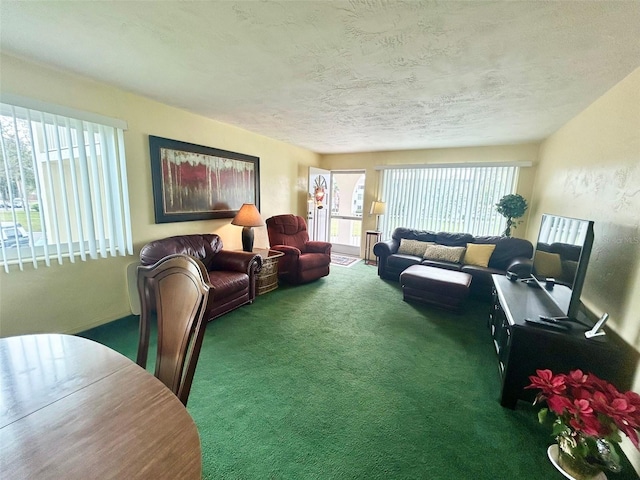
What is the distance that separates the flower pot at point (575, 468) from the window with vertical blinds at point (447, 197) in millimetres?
4016

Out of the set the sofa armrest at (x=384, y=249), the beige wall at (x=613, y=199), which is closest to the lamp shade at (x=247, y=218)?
the sofa armrest at (x=384, y=249)

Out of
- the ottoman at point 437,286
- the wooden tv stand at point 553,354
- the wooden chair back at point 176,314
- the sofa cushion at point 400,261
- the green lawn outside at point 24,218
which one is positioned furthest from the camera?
the sofa cushion at point 400,261

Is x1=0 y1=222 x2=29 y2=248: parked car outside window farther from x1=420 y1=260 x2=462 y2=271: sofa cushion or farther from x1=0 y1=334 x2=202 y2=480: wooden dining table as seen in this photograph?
x1=420 y1=260 x2=462 y2=271: sofa cushion

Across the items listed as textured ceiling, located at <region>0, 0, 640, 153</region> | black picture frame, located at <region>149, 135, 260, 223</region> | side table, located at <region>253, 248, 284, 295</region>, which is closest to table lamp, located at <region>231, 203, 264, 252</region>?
side table, located at <region>253, 248, 284, 295</region>

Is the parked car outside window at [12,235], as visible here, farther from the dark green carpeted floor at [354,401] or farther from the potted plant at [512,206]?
the potted plant at [512,206]

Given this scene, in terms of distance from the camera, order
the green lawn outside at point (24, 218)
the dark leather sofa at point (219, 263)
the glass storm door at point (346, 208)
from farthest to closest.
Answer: the glass storm door at point (346, 208) → the dark leather sofa at point (219, 263) → the green lawn outside at point (24, 218)

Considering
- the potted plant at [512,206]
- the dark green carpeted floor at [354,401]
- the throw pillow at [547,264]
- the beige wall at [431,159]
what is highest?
the beige wall at [431,159]

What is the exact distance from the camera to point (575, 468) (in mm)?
1263

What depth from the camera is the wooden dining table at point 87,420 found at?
0.61m

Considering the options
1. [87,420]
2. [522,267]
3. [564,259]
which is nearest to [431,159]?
[522,267]

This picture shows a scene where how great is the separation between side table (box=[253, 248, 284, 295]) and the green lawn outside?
6.92 ft

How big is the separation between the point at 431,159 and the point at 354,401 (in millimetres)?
4503

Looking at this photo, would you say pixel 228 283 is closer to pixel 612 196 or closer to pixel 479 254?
pixel 612 196

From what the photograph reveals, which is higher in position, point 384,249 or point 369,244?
point 384,249
